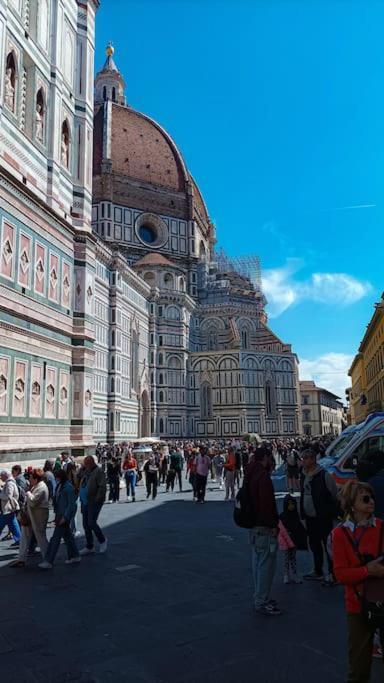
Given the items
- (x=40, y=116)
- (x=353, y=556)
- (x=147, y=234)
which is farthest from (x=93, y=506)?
(x=147, y=234)

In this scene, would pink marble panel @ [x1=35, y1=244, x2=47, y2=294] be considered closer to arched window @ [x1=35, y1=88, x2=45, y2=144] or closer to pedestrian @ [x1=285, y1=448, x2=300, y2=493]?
arched window @ [x1=35, y1=88, x2=45, y2=144]

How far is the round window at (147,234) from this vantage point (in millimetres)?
66431

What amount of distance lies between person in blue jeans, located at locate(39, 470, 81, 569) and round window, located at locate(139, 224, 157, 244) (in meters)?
60.6

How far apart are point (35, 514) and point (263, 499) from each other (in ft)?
11.5

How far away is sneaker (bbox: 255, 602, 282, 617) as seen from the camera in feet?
15.7

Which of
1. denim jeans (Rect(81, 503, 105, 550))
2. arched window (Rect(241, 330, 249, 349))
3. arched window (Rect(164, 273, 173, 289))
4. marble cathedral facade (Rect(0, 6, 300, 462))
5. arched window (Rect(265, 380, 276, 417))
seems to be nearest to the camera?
denim jeans (Rect(81, 503, 105, 550))

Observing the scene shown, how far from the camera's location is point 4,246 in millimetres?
11664

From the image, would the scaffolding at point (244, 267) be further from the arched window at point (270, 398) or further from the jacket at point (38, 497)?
the jacket at point (38, 497)

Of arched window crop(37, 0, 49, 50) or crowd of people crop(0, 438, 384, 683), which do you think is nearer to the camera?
crowd of people crop(0, 438, 384, 683)

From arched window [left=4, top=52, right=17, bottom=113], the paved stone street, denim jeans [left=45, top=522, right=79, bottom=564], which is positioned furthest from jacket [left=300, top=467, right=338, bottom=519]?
arched window [left=4, top=52, right=17, bottom=113]

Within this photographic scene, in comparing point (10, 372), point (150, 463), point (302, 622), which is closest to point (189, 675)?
point (302, 622)

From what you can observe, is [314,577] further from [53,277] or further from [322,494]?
[53,277]

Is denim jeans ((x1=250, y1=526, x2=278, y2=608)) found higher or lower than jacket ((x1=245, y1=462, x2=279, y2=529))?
lower

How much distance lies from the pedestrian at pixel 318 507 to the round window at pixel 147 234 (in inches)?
2426
